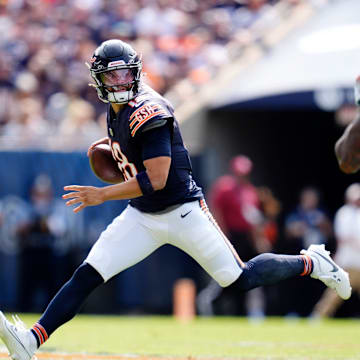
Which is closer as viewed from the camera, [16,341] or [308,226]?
[16,341]

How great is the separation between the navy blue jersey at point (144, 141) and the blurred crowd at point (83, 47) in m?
6.12

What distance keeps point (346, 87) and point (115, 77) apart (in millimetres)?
6496

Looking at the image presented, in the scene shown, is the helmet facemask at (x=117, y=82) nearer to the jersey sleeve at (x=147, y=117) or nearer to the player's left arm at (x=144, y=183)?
the jersey sleeve at (x=147, y=117)

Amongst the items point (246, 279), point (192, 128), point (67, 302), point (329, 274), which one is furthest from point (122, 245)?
point (192, 128)

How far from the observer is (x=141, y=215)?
540 centimetres

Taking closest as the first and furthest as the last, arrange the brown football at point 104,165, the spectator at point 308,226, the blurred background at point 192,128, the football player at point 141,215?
the football player at point 141,215
the brown football at point 104,165
the blurred background at point 192,128
the spectator at point 308,226

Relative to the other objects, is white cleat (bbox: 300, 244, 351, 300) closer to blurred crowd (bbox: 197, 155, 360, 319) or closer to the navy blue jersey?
the navy blue jersey

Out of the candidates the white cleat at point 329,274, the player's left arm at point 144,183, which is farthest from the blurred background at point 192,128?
the player's left arm at point 144,183

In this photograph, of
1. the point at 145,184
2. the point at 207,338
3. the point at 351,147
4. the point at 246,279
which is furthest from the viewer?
the point at 207,338

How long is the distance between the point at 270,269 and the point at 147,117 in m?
1.21

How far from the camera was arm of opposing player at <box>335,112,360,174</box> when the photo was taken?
4.83 m

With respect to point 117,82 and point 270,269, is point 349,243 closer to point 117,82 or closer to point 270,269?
point 270,269

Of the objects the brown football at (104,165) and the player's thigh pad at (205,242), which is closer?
the player's thigh pad at (205,242)

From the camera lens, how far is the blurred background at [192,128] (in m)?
11.3
